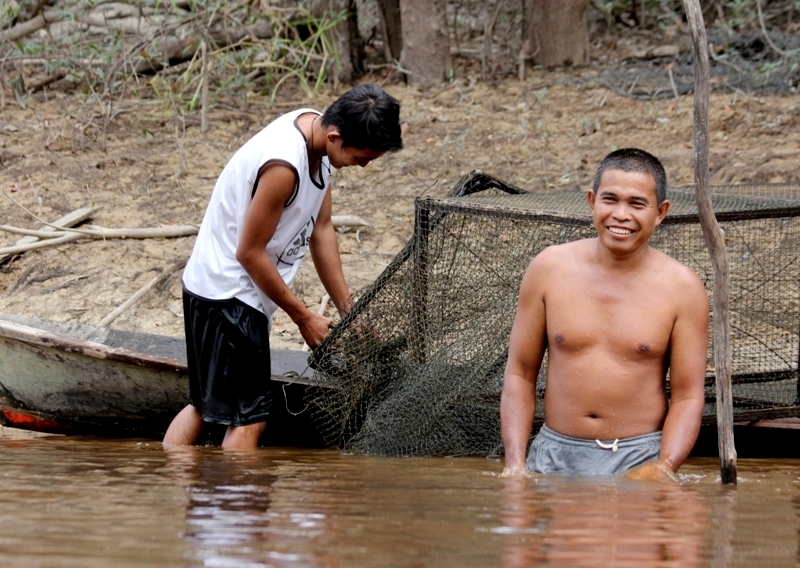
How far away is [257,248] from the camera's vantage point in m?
4.50

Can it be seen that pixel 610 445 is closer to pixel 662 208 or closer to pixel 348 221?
pixel 662 208

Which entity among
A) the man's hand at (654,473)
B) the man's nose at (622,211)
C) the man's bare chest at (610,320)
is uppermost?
the man's nose at (622,211)

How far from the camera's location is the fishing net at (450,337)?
4797 millimetres

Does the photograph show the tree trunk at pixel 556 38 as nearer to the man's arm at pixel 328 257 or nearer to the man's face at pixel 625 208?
Result: the man's arm at pixel 328 257

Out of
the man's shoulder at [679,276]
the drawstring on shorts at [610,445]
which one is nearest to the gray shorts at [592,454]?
the drawstring on shorts at [610,445]

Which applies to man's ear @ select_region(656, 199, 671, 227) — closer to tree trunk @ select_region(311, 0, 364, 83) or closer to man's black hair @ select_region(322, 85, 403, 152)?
man's black hair @ select_region(322, 85, 403, 152)

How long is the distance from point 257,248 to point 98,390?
4.69ft

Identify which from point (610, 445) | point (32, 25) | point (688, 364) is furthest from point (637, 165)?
point (32, 25)

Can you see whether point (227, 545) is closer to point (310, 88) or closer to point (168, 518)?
point (168, 518)

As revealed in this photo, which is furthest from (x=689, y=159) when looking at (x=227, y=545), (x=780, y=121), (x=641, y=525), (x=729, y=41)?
(x=227, y=545)

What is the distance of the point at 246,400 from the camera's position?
478 centimetres

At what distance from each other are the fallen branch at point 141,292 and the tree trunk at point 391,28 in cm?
369

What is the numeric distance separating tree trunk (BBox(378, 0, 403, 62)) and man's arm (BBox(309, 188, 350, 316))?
18.1 ft

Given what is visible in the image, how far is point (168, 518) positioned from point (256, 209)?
5.29 feet
